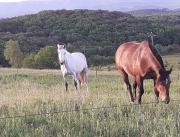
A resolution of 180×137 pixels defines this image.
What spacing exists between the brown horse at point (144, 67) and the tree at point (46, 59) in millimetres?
45770

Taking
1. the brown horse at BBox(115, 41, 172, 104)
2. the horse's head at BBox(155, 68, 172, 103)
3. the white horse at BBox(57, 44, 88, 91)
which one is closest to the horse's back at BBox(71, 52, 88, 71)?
the white horse at BBox(57, 44, 88, 91)

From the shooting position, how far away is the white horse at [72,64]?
16812mm

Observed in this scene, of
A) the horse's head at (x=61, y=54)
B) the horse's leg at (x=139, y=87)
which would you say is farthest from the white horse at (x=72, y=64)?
the horse's leg at (x=139, y=87)

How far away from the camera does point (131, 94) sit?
566 inches

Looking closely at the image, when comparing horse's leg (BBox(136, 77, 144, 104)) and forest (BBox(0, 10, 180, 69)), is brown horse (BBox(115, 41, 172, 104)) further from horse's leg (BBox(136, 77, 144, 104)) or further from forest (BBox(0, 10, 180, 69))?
forest (BBox(0, 10, 180, 69))

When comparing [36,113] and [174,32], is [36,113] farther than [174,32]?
No

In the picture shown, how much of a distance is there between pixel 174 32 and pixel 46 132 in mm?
81875

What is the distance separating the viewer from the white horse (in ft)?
55.2

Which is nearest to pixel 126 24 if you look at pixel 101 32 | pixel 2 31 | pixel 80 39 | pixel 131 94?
pixel 101 32

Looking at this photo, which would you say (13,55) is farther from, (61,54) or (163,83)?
(163,83)

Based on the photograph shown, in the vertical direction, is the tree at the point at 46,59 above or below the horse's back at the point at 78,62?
below

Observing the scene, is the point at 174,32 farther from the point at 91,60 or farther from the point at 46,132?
the point at 46,132

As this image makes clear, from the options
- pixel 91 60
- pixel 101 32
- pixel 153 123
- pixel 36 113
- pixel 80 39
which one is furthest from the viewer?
pixel 101 32

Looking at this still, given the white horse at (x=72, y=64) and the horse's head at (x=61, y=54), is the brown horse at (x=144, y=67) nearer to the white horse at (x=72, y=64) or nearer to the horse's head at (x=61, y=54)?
the horse's head at (x=61, y=54)
